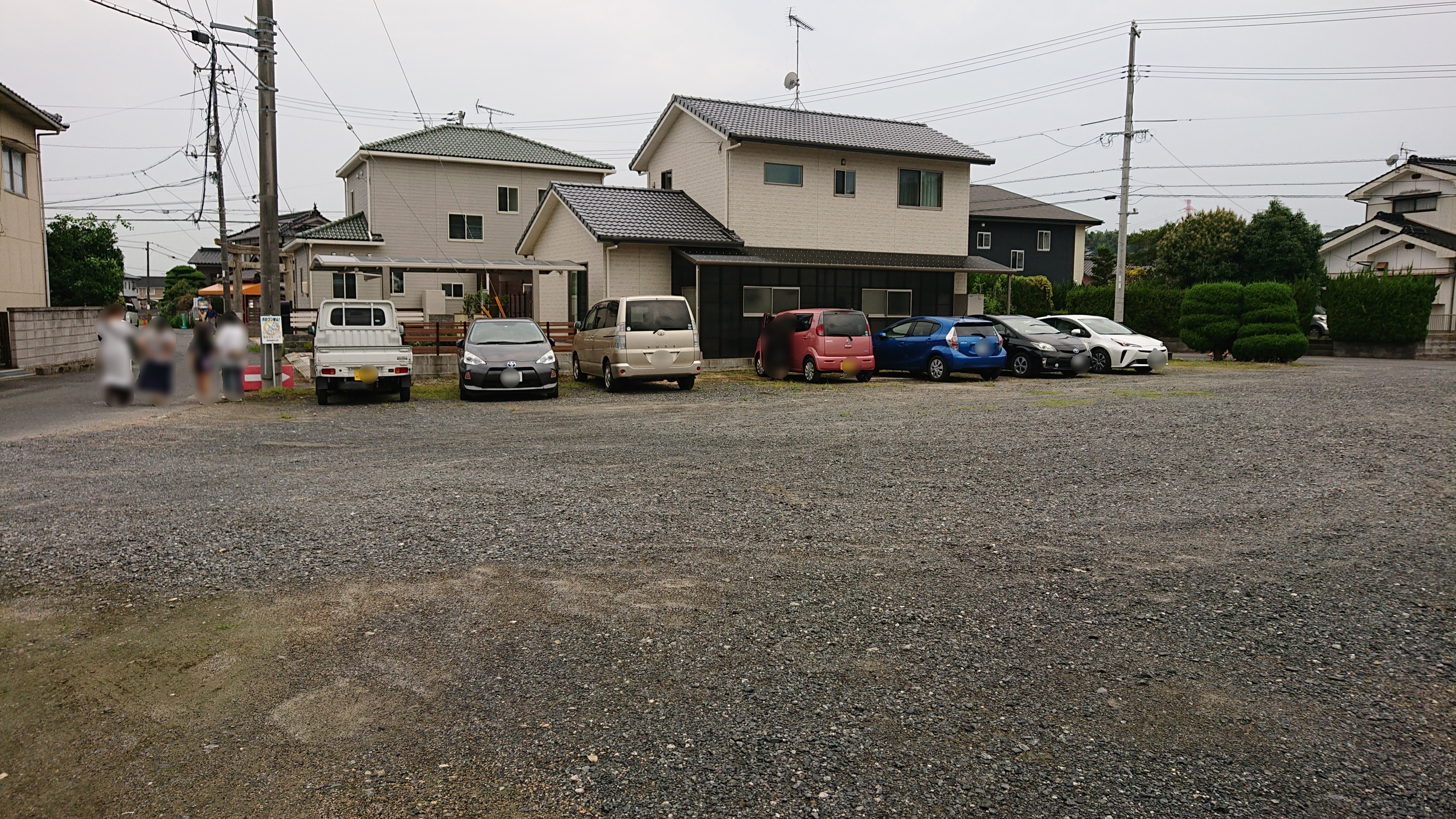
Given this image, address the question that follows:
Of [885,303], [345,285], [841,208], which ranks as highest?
[841,208]

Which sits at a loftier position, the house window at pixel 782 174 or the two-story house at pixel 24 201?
the house window at pixel 782 174

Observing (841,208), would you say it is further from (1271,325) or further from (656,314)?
(1271,325)

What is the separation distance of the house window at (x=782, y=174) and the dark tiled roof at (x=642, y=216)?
198 cm

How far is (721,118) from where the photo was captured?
90.0 ft

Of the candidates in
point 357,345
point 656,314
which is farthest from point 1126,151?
point 357,345

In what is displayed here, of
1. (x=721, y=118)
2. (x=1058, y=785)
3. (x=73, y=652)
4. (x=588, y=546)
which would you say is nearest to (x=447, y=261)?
(x=721, y=118)

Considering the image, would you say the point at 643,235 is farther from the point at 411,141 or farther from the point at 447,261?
the point at 411,141

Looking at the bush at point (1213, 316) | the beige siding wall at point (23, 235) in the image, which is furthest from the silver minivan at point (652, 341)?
the bush at point (1213, 316)

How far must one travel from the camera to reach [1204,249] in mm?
47375

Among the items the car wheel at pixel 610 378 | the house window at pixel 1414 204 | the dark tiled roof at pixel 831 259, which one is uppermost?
the house window at pixel 1414 204

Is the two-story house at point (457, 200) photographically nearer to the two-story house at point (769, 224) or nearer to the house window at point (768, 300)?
the two-story house at point (769, 224)

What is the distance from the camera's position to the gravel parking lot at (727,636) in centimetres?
535

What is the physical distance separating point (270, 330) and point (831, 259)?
26409 mm

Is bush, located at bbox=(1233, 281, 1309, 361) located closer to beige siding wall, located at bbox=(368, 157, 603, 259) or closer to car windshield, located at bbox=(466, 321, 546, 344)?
car windshield, located at bbox=(466, 321, 546, 344)
